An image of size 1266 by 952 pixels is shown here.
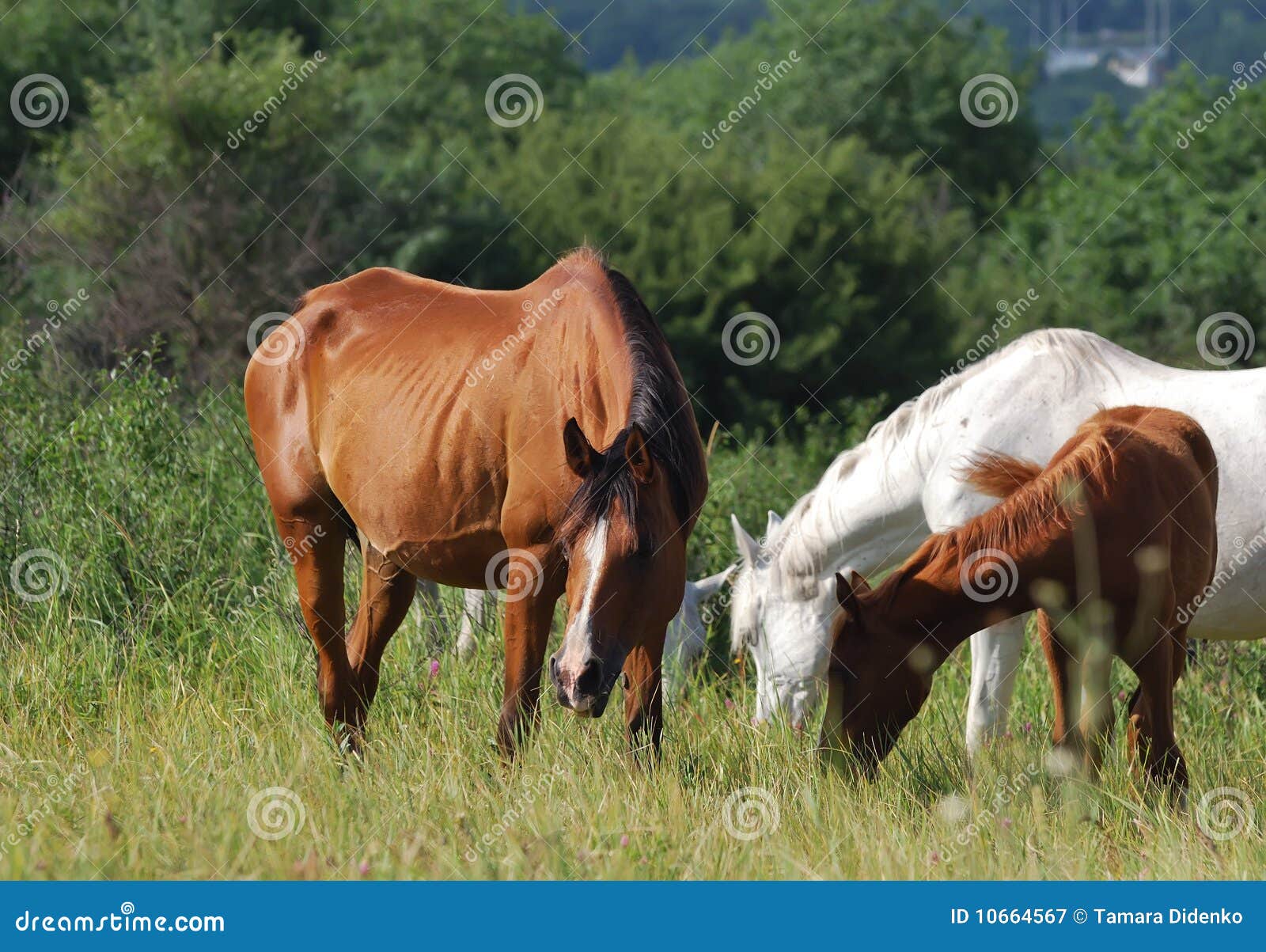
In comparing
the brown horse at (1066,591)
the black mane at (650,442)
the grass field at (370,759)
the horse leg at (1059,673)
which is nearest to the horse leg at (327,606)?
the grass field at (370,759)

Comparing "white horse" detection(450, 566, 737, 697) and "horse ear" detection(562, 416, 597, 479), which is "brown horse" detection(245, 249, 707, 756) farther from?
"white horse" detection(450, 566, 737, 697)

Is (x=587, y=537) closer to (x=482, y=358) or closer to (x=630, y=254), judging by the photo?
(x=482, y=358)

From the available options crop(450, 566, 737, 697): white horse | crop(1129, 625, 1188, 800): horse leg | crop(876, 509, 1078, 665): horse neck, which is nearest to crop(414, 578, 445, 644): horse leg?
crop(450, 566, 737, 697): white horse

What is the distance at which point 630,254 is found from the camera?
1043 inches

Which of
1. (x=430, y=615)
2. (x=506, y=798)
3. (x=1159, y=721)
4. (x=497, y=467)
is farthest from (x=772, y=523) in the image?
(x=506, y=798)

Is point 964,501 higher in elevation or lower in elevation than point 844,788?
higher

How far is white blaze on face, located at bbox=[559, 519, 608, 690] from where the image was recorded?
3.70 metres

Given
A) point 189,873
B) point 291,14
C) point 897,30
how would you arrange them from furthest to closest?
point 897,30 < point 291,14 < point 189,873

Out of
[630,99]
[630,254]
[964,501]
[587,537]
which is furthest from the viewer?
[630,99]

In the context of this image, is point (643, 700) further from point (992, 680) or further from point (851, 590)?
point (992, 680)

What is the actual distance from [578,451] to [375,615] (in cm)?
190

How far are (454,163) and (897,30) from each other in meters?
24.5

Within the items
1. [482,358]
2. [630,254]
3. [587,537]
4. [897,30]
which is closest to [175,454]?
[482,358]

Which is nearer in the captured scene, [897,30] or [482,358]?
[482,358]
